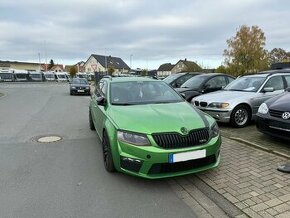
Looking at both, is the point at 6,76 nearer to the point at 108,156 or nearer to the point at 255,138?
the point at 255,138

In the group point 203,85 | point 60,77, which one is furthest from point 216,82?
point 60,77

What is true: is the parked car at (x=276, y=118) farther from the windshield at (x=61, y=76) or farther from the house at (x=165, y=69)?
the house at (x=165, y=69)

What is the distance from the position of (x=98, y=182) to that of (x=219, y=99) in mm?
4958

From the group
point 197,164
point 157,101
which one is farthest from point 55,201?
point 157,101

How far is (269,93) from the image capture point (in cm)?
874

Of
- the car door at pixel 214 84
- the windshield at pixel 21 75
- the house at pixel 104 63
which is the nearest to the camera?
the car door at pixel 214 84

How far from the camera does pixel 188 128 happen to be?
4.32 metres

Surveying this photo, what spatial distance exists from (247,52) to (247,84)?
1490 inches

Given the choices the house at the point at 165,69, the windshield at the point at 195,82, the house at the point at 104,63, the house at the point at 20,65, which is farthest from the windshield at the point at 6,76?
the house at the point at 165,69

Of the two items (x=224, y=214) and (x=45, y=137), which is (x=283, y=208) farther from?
(x=45, y=137)

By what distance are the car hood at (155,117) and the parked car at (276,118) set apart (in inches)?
73.9

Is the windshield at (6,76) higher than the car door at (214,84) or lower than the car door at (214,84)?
lower

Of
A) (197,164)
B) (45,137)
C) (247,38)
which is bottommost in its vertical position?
(45,137)

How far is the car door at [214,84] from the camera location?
11401mm
